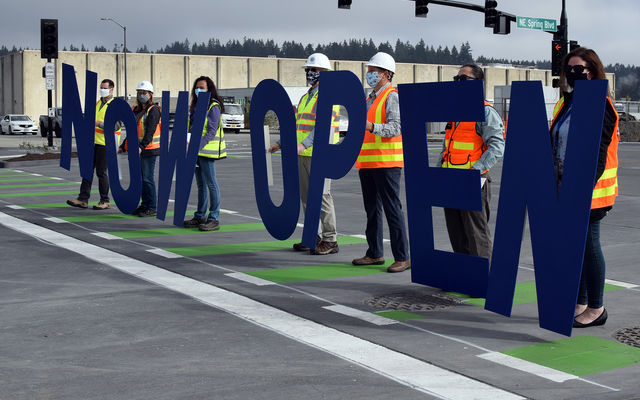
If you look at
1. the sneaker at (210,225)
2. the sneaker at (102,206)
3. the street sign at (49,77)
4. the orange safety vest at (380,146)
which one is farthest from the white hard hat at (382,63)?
the street sign at (49,77)

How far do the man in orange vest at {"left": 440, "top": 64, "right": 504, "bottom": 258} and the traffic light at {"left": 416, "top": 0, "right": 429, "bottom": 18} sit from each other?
2263 cm

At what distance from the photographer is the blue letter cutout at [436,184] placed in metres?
7.09

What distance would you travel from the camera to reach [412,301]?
7.39m

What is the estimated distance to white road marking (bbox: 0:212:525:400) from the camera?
5.02 metres

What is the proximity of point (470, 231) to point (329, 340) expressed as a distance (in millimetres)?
2074

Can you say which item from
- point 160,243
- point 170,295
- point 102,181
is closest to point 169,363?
point 170,295

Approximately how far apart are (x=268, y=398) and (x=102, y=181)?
10002 millimetres

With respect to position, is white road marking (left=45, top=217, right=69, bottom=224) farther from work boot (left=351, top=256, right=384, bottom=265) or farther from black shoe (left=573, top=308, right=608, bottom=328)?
black shoe (left=573, top=308, right=608, bottom=328)

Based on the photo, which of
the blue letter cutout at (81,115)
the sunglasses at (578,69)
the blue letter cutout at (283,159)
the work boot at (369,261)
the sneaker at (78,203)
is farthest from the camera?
the sneaker at (78,203)

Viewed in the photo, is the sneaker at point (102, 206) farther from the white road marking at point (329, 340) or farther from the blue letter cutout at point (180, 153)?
the white road marking at point (329, 340)

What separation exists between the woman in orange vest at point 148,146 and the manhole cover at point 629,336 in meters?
8.39

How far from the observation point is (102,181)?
46.6ft

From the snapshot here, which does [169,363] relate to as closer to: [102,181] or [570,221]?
[570,221]

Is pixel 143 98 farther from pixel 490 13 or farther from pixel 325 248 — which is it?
pixel 490 13
